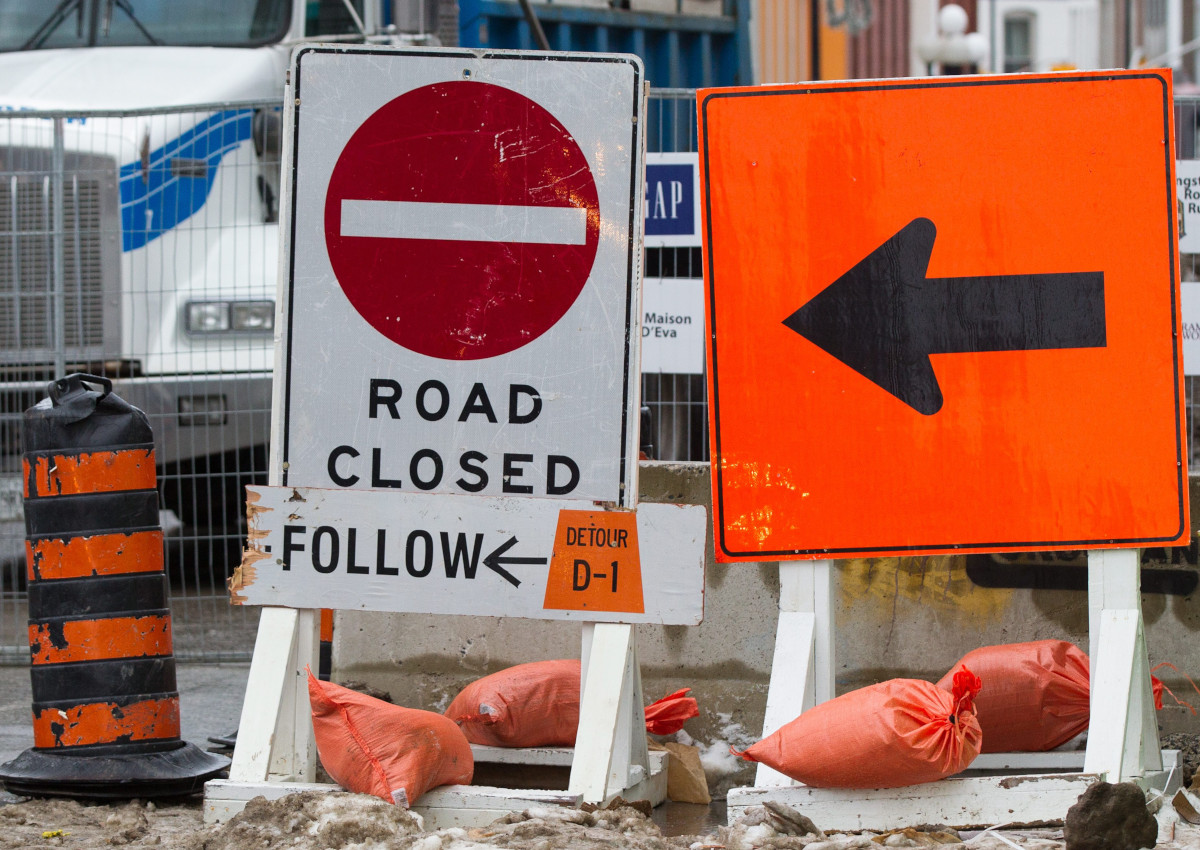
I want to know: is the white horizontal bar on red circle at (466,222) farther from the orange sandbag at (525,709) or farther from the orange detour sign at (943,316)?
the orange sandbag at (525,709)

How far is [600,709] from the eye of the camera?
3.77 meters

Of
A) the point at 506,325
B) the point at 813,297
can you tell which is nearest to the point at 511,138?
the point at 506,325

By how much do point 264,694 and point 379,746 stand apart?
34 cm

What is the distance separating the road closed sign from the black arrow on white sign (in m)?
0.13

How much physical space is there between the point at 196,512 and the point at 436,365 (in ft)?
12.8

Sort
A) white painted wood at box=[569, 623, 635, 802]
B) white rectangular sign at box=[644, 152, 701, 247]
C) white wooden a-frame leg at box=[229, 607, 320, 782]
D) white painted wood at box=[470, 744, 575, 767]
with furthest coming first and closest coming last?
1. white rectangular sign at box=[644, 152, 701, 247]
2. white painted wood at box=[470, 744, 575, 767]
3. white wooden a-frame leg at box=[229, 607, 320, 782]
4. white painted wood at box=[569, 623, 635, 802]

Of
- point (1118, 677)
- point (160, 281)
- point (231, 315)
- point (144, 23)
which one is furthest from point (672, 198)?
point (144, 23)

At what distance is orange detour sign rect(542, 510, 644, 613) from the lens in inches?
148

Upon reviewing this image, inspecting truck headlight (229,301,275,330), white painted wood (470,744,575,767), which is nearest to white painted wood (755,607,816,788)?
white painted wood (470,744,575,767)

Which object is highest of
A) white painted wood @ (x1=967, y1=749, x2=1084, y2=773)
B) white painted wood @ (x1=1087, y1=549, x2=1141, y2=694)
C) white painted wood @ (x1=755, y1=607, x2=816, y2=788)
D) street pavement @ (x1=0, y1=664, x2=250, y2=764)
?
white painted wood @ (x1=1087, y1=549, x2=1141, y2=694)

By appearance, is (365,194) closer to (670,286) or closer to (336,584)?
(336,584)

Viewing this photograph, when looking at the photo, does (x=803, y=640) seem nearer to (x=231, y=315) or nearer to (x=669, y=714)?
(x=669, y=714)

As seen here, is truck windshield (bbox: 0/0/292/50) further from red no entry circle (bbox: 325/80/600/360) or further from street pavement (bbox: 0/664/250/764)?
red no entry circle (bbox: 325/80/600/360)

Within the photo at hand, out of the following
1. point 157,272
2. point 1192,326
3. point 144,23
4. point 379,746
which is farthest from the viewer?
point 144,23
